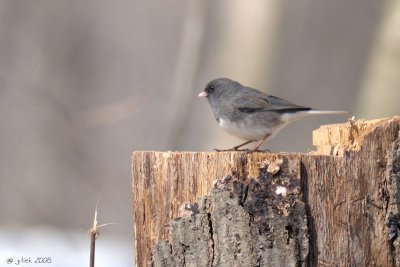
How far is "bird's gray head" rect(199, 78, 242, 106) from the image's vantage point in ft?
13.1

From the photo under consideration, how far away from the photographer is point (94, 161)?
28.6ft

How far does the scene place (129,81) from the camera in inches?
346

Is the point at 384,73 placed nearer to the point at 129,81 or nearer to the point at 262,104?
the point at 262,104

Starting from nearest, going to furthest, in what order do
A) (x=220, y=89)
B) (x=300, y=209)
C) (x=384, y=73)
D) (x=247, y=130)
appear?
(x=300, y=209) < (x=247, y=130) < (x=220, y=89) < (x=384, y=73)

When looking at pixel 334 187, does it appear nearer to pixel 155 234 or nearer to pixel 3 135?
pixel 155 234

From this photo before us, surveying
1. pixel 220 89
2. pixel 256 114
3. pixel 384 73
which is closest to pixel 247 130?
pixel 256 114

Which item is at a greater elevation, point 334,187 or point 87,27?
point 87,27

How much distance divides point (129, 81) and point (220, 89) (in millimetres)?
4810

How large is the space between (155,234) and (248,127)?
1251 millimetres

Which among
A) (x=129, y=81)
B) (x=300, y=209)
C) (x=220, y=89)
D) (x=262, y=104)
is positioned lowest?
(x=300, y=209)

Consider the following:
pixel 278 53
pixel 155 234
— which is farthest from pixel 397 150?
pixel 278 53

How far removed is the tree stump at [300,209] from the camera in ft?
7.99

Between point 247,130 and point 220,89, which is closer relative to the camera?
point 247,130

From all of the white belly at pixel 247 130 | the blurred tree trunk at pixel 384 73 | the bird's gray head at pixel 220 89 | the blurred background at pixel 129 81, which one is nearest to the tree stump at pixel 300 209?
the white belly at pixel 247 130
